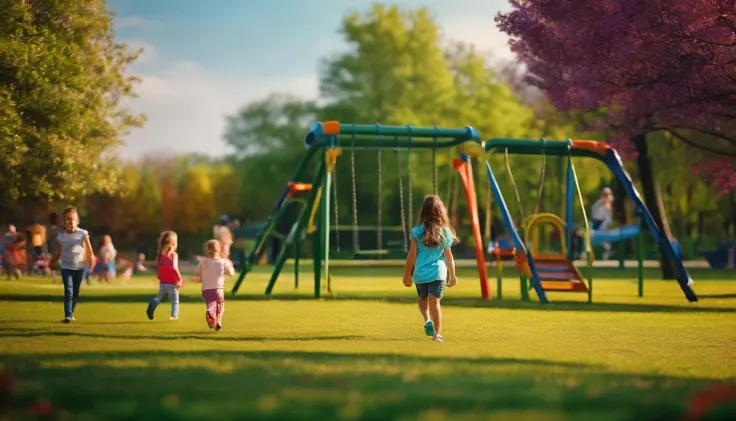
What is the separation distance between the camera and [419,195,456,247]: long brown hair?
13.5 metres

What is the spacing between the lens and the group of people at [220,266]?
1351cm

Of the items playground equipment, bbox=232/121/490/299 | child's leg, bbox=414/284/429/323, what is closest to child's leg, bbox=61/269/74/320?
child's leg, bbox=414/284/429/323

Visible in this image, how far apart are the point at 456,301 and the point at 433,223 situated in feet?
30.8

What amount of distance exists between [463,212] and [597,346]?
162 ft

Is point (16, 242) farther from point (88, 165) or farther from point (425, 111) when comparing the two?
point (425, 111)

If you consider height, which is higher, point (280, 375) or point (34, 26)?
point (34, 26)

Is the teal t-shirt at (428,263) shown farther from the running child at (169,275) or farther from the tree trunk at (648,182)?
the tree trunk at (648,182)

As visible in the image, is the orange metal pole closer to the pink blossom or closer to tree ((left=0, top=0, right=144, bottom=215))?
the pink blossom

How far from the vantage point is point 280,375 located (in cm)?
903

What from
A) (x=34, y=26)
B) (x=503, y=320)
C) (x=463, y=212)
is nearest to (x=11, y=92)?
(x=34, y=26)

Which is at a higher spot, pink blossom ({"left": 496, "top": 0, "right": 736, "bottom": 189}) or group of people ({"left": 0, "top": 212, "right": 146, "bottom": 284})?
pink blossom ({"left": 496, "top": 0, "right": 736, "bottom": 189})

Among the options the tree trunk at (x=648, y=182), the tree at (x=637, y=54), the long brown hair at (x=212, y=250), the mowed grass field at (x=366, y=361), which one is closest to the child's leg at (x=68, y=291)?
the mowed grass field at (x=366, y=361)

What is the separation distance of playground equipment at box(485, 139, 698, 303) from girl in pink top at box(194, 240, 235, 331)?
24.9 feet

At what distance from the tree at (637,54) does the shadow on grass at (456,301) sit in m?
3.90
